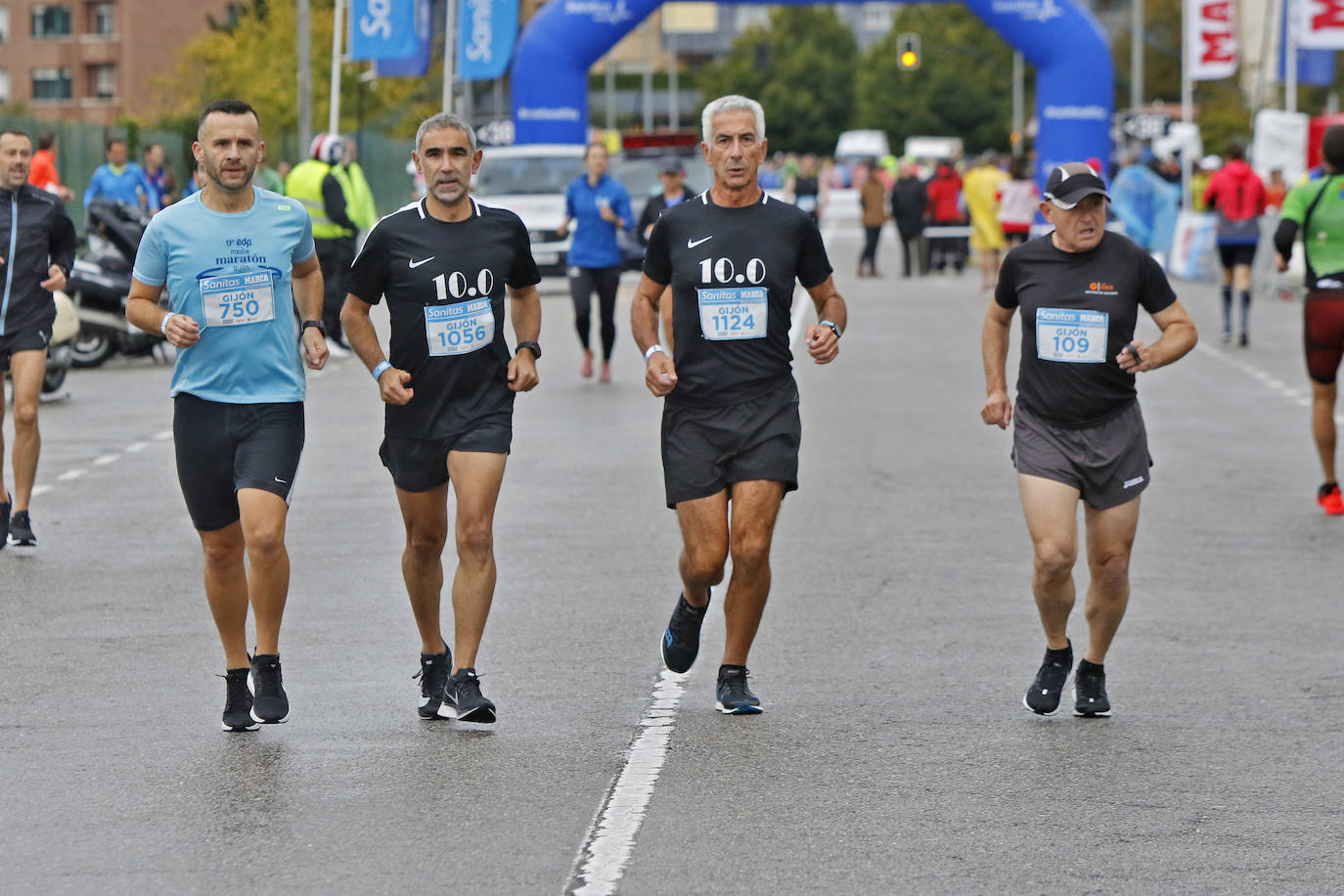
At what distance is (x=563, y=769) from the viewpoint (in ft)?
20.1

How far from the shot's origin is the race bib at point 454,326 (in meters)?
6.72

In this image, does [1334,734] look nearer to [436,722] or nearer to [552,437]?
[436,722]

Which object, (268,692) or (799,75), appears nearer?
(268,692)

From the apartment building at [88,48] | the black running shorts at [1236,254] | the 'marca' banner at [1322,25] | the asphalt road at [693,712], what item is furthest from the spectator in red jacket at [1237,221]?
the apartment building at [88,48]

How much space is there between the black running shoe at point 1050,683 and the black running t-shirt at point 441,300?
182 centimetres

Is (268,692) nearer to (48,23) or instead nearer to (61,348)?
(61,348)

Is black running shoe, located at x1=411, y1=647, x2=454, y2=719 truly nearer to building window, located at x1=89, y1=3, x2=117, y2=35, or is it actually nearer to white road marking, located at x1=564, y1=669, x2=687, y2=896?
white road marking, located at x1=564, y1=669, x2=687, y2=896

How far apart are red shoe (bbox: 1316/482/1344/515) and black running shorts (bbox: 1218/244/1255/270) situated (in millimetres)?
11613

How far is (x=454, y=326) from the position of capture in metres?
6.73

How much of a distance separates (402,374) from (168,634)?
2.13 metres

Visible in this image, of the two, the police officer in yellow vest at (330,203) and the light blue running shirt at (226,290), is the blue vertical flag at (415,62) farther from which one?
the light blue running shirt at (226,290)

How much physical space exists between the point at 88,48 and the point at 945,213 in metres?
63.2

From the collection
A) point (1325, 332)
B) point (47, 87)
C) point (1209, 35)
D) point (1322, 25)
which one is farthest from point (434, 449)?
point (47, 87)

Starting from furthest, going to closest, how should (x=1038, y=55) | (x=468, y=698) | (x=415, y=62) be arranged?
(x=1038, y=55) → (x=415, y=62) → (x=468, y=698)
